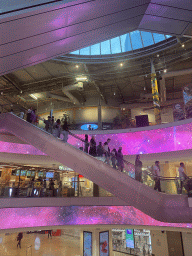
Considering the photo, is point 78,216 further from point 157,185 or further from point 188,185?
point 188,185

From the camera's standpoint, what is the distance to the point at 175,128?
49.2 ft

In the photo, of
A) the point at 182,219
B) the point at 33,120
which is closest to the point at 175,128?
the point at 182,219

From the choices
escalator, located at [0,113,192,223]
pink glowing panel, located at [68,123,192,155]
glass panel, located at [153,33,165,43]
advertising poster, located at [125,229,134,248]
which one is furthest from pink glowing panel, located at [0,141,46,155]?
glass panel, located at [153,33,165,43]

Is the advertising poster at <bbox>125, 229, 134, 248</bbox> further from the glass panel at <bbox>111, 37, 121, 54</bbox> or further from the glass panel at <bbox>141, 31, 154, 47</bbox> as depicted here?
the glass panel at <bbox>141, 31, 154, 47</bbox>

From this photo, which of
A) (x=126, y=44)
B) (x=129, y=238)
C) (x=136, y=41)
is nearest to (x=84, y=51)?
(x=126, y=44)

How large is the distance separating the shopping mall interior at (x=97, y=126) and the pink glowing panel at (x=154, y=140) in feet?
0.27

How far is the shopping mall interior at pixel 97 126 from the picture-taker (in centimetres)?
440

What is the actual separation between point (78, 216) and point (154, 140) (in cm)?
823

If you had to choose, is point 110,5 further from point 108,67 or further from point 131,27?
point 108,67

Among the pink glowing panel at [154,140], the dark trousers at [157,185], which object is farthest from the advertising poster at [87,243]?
the dark trousers at [157,185]

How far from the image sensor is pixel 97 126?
21.5 metres

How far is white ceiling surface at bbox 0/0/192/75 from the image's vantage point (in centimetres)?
341

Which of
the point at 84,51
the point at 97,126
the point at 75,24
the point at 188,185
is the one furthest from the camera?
the point at 97,126

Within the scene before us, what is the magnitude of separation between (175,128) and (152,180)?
7.40 m
